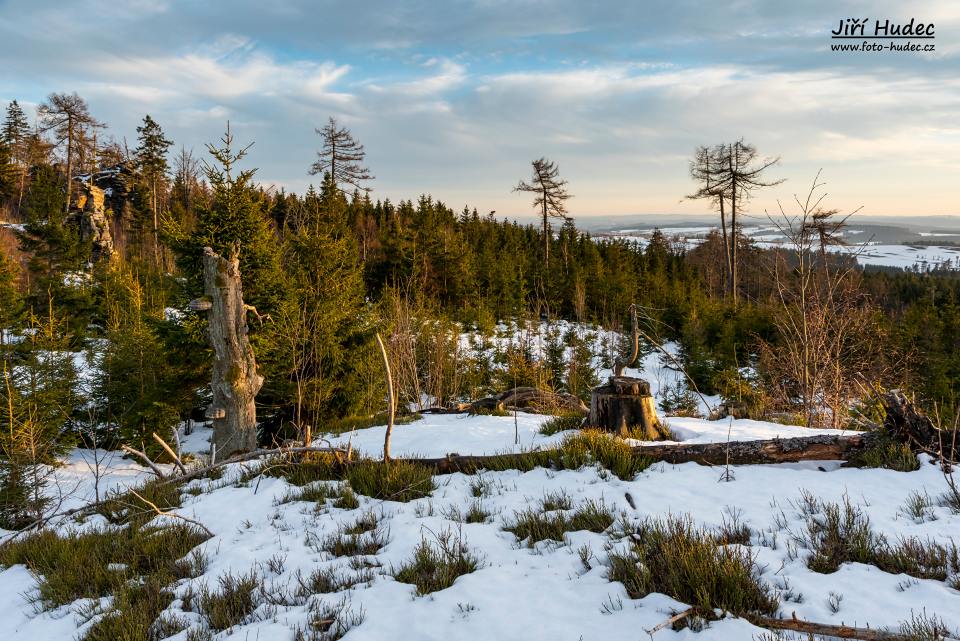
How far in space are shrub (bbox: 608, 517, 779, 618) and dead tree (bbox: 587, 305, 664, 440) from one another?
3.11 meters

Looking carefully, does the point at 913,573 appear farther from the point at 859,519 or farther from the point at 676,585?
the point at 676,585

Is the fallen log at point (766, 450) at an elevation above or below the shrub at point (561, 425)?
above

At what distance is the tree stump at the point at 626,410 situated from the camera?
6.48 meters

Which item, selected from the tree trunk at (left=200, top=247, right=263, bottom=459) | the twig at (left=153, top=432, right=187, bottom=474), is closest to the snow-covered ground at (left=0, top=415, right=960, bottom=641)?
the twig at (left=153, top=432, right=187, bottom=474)

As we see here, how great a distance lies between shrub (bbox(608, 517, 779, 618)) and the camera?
2.62m

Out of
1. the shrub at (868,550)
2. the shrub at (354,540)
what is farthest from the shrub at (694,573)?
the shrub at (354,540)

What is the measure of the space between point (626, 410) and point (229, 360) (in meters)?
7.35

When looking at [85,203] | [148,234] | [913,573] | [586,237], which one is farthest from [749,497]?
[148,234]

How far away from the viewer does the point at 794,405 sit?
1173cm

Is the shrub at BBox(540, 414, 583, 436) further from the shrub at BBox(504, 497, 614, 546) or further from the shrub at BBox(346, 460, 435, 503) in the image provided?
the shrub at BBox(504, 497, 614, 546)

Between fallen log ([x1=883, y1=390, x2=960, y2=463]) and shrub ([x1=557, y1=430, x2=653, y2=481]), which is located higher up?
fallen log ([x1=883, y1=390, x2=960, y2=463])

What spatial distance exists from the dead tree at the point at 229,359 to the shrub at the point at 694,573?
802 cm

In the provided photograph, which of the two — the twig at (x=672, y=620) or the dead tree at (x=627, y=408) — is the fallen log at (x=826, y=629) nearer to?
the twig at (x=672, y=620)

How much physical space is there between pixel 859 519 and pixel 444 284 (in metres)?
28.9
